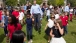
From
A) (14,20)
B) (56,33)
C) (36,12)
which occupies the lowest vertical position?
(36,12)

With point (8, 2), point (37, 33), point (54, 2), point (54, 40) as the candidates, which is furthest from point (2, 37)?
point (54, 2)

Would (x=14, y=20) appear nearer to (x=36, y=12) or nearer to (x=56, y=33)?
(x=56, y=33)

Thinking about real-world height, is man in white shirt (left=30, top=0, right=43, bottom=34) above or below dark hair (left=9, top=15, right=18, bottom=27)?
below

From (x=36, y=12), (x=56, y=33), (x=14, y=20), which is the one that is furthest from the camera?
(x=36, y=12)

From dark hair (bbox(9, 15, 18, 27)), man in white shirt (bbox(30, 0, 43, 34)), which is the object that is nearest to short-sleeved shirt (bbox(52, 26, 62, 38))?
dark hair (bbox(9, 15, 18, 27))

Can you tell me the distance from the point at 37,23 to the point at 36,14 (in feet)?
2.86

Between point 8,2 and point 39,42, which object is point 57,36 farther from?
point 8,2

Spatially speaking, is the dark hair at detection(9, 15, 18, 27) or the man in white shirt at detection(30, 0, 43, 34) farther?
the man in white shirt at detection(30, 0, 43, 34)

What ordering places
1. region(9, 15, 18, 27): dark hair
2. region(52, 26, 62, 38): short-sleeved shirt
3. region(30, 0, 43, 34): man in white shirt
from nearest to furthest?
region(9, 15, 18, 27): dark hair, region(52, 26, 62, 38): short-sleeved shirt, region(30, 0, 43, 34): man in white shirt

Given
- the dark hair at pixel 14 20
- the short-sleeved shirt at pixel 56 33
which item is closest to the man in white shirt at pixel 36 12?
the short-sleeved shirt at pixel 56 33

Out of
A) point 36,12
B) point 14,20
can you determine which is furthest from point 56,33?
point 36,12

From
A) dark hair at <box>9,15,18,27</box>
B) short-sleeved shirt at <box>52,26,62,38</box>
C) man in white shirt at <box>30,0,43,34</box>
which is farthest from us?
man in white shirt at <box>30,0,43,34</box>

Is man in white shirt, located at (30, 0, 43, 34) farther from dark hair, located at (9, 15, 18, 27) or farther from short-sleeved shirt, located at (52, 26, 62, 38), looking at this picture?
dark hair, located at (9, 15, 18, 27)

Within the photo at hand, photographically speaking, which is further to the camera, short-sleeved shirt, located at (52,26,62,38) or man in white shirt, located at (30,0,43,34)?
man in white shirt, located at (30,0,43,34)
